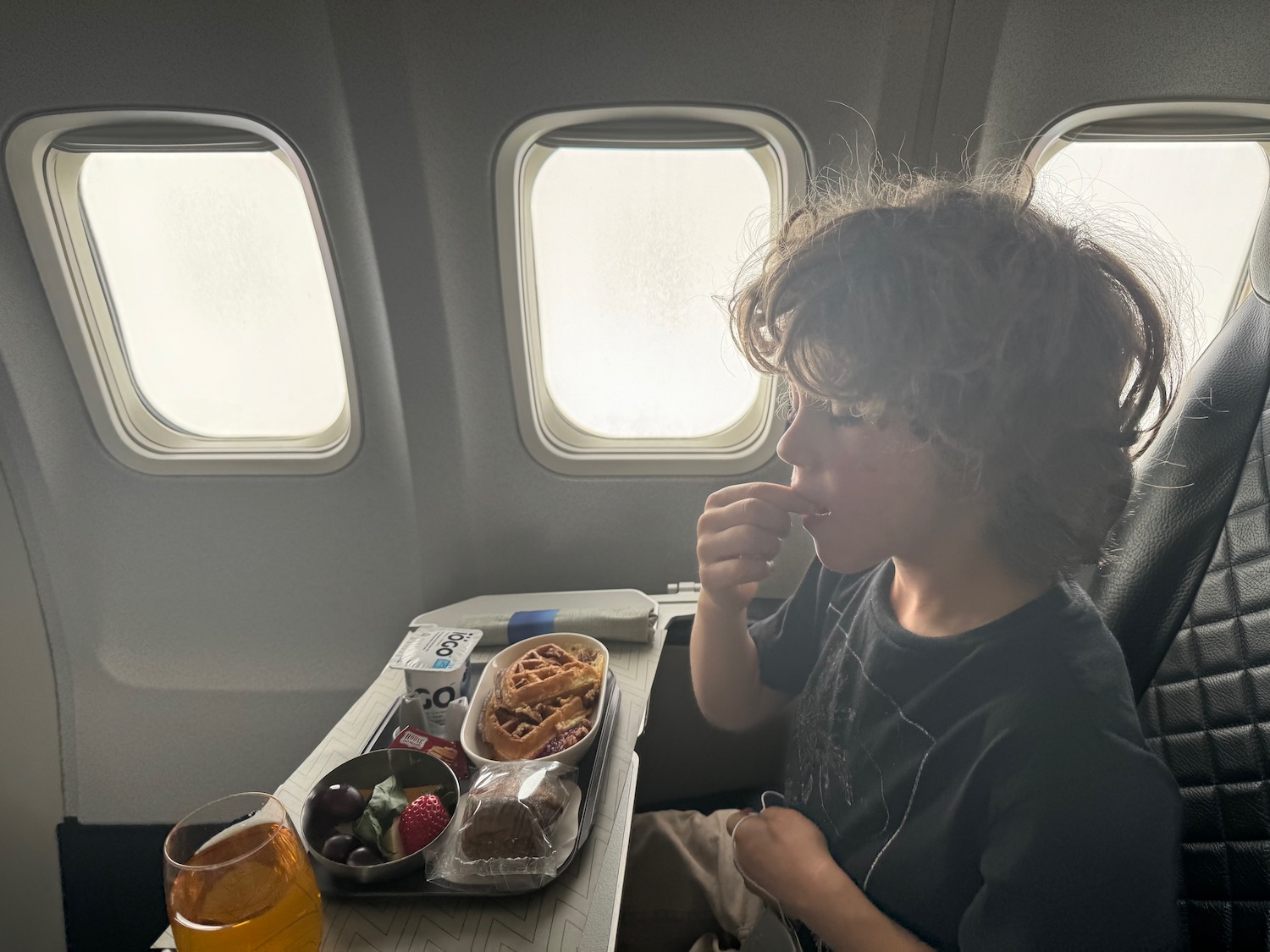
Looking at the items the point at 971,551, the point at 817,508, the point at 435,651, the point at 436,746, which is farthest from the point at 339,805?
the point at 971,551

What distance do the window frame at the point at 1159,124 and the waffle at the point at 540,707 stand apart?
1336 mm

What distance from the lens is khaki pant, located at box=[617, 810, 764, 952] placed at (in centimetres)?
110

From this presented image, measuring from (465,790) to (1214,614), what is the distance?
1.10 meters

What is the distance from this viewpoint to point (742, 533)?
105cm

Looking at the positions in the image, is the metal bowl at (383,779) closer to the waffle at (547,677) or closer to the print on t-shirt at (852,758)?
the waffle at (547,677)

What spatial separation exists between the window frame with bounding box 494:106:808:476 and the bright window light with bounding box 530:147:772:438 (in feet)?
0.08

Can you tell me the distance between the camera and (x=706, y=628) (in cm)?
118

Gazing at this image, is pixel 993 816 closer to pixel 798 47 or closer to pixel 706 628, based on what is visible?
pixel 706 628

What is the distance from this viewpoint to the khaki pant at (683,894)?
3.59ft

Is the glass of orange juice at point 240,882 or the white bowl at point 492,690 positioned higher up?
the glass of orange juice at point 240,882

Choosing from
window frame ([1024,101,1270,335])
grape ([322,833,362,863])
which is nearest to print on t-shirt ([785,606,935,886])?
grape ([322,833,362,863])

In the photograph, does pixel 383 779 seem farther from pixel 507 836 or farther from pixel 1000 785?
pixel 1000 785

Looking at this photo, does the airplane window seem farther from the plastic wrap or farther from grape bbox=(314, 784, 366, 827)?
grape bbox=(314, 784, 366, 827)

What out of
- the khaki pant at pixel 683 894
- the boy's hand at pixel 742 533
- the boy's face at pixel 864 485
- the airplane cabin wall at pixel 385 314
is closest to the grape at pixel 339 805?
the khaki pant at pixel 683 894
